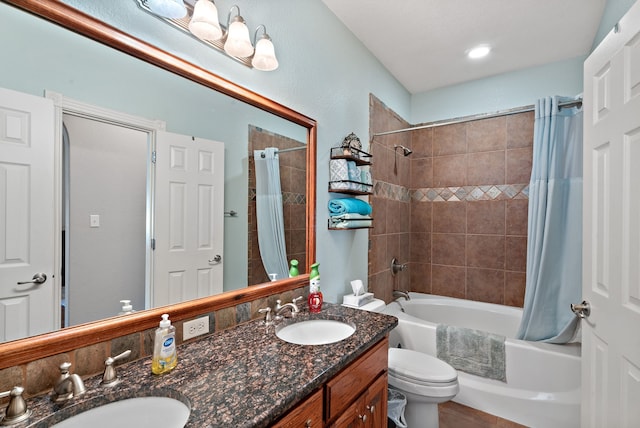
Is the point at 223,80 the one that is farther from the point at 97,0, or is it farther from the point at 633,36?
the point at 633,36

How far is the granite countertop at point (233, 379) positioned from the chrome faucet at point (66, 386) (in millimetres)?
18

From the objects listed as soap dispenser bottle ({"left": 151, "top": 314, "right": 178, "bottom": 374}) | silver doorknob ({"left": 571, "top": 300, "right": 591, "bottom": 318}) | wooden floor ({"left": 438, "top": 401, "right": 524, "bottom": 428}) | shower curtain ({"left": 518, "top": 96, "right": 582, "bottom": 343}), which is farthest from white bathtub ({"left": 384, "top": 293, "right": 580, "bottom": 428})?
soap dispenser bottle ({"left": 151, "top": 314, "right": 178, "bottom": 374})

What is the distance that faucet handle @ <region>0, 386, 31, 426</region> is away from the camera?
670 mm

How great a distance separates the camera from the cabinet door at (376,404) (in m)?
1.25

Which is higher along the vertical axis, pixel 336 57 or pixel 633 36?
Answer: pixel 336 57

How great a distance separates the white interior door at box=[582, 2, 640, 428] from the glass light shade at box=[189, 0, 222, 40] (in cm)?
157

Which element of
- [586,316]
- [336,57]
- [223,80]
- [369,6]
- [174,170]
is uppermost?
[369,6]

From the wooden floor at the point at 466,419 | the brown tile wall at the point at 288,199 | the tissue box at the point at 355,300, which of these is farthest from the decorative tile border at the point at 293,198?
the wooden floor at the point at 466,419

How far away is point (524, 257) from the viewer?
2.78 meters

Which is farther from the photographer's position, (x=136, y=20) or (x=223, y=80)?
(x=223, y=80)

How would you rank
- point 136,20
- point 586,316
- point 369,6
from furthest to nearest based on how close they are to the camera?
point 369,6
point 586,316
point 136,20

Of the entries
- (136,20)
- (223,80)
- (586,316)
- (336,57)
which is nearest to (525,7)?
(336,57)

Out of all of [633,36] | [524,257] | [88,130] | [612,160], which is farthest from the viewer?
[524,257]

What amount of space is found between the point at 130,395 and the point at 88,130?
770 mm
